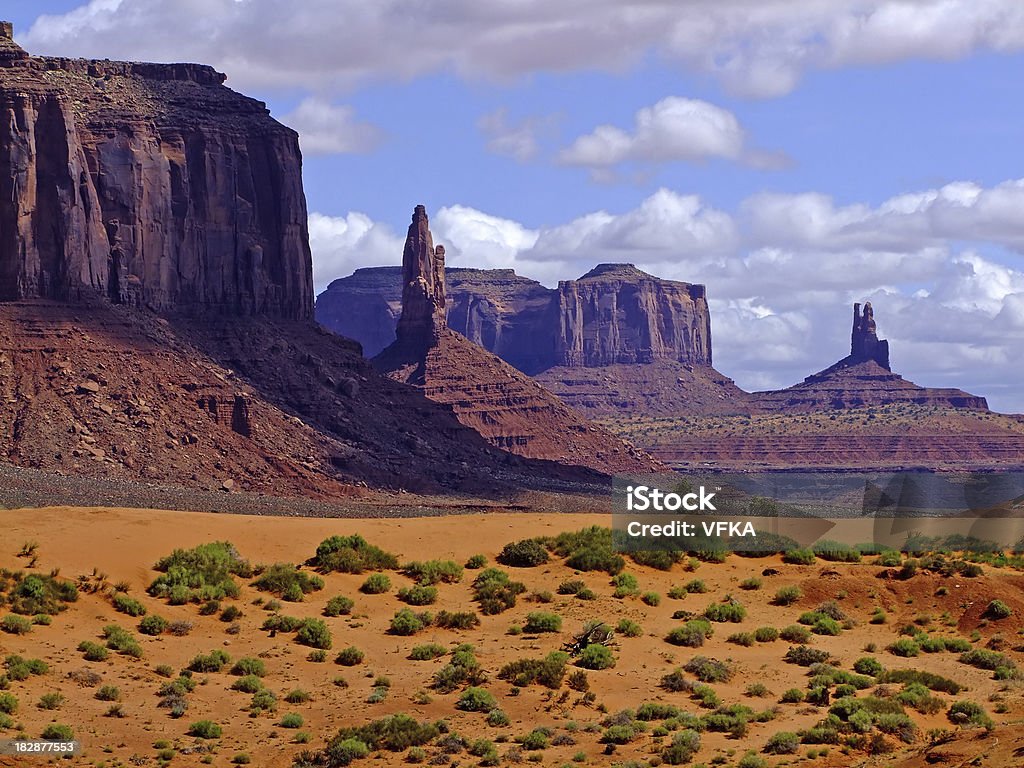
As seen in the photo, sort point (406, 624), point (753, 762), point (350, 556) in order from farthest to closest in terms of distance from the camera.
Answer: point (350, 556)
point (406, 624)
point (753, 762)

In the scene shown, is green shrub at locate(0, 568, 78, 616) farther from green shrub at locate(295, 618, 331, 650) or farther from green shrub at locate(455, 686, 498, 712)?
green shrub at locate(455, 686, 498, 712)

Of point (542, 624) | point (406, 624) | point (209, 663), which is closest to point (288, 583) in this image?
Result: point (406, 624)

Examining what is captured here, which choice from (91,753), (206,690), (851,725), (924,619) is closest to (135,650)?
(206,690)

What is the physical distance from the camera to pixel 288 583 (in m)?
47.7

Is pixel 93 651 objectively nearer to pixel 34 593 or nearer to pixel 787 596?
pixel 34 593

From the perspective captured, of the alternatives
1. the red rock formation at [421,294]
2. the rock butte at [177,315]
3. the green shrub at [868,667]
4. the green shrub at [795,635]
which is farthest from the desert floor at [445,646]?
the red rock formation at [421,294]

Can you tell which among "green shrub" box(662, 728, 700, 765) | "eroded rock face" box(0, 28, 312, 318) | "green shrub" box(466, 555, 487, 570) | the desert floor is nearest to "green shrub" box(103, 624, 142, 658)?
the desert floor

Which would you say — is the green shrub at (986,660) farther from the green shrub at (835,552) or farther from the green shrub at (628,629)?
the green shrub at (835,552)

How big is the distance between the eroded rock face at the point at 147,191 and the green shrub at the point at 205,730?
86.9 m

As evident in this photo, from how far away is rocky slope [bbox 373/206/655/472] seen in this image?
176 metres

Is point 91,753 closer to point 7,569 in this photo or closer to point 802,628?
point 7,569

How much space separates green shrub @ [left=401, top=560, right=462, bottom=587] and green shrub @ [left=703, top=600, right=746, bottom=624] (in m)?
6.67

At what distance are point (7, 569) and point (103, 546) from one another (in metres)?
4.00

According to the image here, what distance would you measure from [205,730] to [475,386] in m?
142
